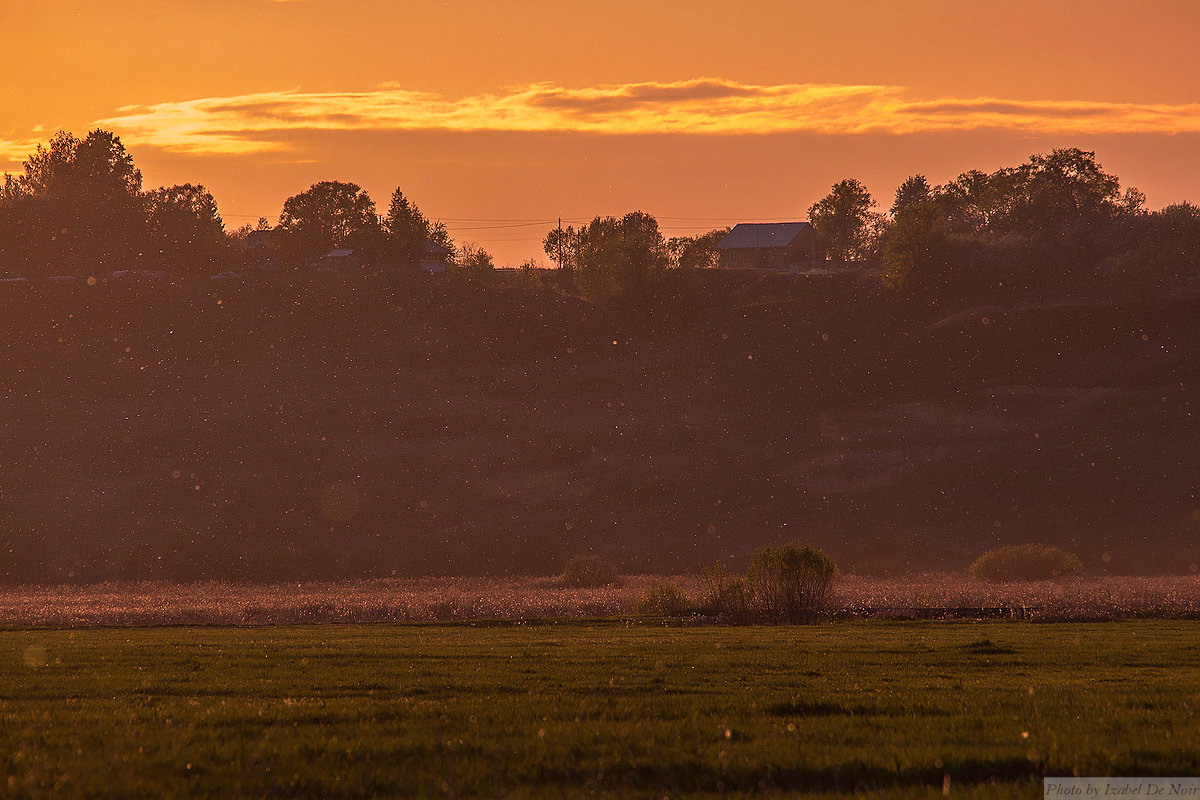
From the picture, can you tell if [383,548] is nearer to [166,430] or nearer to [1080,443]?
[166,430]

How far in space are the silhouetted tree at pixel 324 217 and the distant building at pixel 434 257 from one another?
338 inches

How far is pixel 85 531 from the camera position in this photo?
67.2 m

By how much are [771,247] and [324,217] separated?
65.8 m

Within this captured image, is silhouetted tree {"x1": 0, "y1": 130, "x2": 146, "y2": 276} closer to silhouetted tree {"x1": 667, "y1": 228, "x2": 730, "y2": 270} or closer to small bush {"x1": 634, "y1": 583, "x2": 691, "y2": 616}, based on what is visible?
silhouetted tree {"x1": 667, "y1": 228, "x2": 730, "y2": 270}

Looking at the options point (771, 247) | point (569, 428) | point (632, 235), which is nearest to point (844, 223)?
point (771, 247)

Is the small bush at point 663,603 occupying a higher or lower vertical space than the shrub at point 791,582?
lower

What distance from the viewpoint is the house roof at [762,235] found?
170 m

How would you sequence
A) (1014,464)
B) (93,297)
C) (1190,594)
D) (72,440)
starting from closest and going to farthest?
(1190,594) → (1014,464) → (72,440) → (93,297)

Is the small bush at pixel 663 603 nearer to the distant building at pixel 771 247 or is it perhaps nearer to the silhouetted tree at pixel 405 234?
the silhouetted tree at pixel 405 234

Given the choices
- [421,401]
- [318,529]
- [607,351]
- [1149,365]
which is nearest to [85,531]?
[318,529]

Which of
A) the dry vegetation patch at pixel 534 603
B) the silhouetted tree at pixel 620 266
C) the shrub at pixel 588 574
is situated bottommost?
the shrub at pixel 588 574

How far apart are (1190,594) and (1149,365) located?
6136cm

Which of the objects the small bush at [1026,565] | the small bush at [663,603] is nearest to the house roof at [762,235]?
the small bush at [1026,565]

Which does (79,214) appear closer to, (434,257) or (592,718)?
(434,257)
